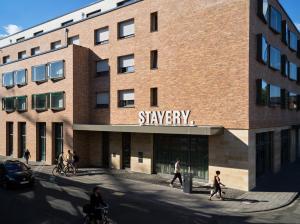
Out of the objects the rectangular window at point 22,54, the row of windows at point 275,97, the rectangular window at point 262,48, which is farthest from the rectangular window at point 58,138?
the rectangular window at point 262,48

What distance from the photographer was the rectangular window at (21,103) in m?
31.7

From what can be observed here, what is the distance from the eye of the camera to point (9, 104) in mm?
33906

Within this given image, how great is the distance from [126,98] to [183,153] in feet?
22.2

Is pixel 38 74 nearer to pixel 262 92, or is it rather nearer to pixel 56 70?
pixel 56 70

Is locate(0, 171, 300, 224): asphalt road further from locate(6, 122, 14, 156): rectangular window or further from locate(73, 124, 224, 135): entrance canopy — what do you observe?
locate(6, 122, 14, 156): rectangular window

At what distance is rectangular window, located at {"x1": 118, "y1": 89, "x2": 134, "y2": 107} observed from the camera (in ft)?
80.5

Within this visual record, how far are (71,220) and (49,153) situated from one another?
16.6 meters

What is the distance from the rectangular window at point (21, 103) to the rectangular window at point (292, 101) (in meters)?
25.8

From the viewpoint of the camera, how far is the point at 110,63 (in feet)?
85.0

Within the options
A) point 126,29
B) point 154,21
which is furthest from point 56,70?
point 154,21

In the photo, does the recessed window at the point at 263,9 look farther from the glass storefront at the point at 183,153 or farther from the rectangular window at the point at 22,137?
the rectangular window at the point at 22,137

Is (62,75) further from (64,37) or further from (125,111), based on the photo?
(125,111)

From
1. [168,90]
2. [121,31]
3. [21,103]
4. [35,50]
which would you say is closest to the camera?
[168,90]

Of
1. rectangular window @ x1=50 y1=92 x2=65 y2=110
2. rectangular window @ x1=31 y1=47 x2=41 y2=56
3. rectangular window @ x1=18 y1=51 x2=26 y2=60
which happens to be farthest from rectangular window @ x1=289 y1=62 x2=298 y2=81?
rectangular window @ x1=18 y1=51 x2=26 y2=60
